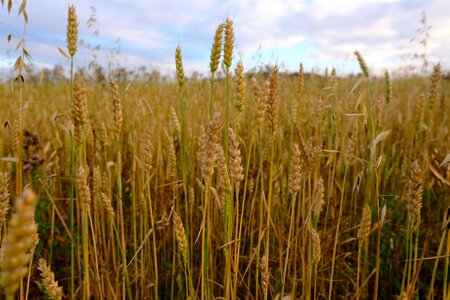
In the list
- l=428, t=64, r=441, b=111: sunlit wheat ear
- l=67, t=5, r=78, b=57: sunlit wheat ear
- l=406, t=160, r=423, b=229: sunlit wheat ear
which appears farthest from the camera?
l=428, t=64, r=441, b=111: sunlit wheat ear

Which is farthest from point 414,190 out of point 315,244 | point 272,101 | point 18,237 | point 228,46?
point 18,237

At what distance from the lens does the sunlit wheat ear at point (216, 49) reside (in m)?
1.15

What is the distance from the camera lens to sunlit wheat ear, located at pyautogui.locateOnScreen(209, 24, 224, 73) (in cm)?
115

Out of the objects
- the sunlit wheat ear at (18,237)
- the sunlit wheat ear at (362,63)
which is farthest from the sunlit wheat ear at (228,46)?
the sunlit wheat ear at (18,237)

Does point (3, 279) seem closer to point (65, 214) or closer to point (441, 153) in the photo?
point (65, 214)

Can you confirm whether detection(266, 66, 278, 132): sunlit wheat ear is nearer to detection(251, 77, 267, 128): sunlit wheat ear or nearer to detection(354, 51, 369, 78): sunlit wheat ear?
detection(251, 77, 267, 128): sunlit wheat ear

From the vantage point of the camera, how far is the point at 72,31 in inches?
48.8

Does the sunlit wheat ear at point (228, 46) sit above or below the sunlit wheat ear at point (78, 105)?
above

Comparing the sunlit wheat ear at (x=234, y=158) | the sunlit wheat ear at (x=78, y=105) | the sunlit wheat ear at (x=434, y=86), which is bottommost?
the sunlit wheat ear at (x=234, y=158)

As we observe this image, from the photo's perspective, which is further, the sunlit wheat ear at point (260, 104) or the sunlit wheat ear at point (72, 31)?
the sunlit wheat ear at point (72, 31)

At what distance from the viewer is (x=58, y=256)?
1.95 metres

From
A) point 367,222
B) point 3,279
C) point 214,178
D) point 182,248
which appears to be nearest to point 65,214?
point 214,178

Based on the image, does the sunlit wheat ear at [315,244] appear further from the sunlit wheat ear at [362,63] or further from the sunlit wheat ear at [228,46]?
the sunlit wheat ear at [362,63]

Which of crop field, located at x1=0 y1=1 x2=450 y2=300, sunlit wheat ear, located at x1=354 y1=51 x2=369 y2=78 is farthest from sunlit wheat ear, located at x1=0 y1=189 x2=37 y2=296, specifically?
sunlit wheat ear, located at x1=354 y1=51 x2=369 y2=78
